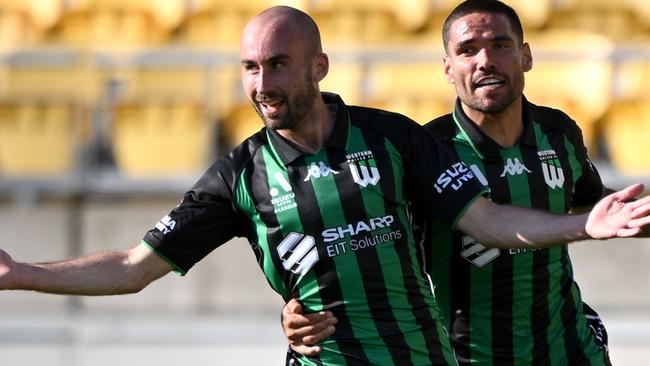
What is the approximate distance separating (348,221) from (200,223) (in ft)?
1.55

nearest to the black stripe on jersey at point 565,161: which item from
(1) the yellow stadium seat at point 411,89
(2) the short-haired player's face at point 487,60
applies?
(2) the short-haired player's face at point 487,60

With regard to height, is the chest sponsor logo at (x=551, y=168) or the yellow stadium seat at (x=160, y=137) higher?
the yellow stadium seat at (x=160, y=137)

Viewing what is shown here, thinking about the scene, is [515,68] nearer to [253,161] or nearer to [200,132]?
[253,161]

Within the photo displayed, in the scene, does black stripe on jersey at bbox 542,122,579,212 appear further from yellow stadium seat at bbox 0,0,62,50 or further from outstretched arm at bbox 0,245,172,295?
yellow stadium seat at bbox 0,0,62,50

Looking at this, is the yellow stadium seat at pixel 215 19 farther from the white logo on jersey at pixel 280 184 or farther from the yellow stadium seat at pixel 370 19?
the white logo on jersey at pixel 280 184

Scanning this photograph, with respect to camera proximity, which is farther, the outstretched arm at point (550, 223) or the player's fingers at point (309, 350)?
the player's fingers at point (309, 350)

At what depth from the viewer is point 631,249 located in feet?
25.6

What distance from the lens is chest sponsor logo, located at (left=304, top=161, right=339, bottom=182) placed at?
411cm

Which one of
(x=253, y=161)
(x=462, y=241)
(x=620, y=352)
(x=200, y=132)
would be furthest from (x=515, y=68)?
(x=200, y=132)

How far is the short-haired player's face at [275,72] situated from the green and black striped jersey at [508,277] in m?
0.76

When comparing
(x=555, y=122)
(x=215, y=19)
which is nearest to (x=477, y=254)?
(x=555, y=122)

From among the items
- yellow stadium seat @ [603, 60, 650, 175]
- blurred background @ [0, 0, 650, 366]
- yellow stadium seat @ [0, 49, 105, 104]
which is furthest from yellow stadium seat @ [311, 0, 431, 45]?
yellow stadium seat @ [0, 49, 105, 104]

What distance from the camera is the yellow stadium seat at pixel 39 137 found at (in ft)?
26.8

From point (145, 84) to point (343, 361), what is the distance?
5045 millimetres
